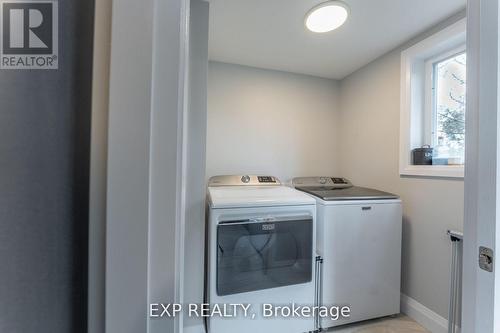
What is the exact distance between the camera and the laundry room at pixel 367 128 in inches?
58.1

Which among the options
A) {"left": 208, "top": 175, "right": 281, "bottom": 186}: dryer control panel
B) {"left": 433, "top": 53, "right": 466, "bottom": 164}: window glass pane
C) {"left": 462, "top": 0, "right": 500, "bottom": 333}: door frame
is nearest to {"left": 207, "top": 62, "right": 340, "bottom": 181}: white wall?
{"left": 208, "top": 175, "right": 281, "bottom": 186}: dryer control panel

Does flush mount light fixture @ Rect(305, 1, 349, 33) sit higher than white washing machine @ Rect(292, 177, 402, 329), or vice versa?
flush mount light fixture @ Rect(305, 1, 349, 33)

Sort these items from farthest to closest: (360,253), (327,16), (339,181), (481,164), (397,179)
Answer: (339,181) → (397,179) → (360,253) → (327,16) → (481,164)

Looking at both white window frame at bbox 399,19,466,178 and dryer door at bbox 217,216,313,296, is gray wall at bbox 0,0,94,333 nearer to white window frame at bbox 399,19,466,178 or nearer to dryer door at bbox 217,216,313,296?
dryer door at bbox 217,216,313,296

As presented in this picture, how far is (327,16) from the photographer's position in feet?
4.78

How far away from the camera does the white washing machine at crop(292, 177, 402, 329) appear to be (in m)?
1.55

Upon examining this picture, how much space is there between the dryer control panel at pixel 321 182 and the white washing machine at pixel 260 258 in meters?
0.73

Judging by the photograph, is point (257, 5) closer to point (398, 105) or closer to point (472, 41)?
point (472, 41)

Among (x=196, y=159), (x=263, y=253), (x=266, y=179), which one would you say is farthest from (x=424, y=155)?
(x=196, y=159)

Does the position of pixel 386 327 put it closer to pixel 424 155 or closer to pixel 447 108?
pixel 424 155

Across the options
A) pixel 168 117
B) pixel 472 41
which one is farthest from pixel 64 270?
pixel 472 41

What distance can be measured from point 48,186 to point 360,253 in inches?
71.0

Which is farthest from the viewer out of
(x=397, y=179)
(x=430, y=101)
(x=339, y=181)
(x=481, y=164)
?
(x=339, y=181)

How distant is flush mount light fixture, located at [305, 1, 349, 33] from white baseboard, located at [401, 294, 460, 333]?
2161 mm
